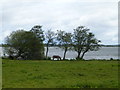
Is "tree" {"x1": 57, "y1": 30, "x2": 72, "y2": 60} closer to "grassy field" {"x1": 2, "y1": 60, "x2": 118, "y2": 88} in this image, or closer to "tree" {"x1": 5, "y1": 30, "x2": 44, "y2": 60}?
"tree" {"x1": 5, "y1": 30, "x2": 44, "y2": 60}

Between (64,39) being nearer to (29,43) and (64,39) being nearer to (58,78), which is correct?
(29,43)

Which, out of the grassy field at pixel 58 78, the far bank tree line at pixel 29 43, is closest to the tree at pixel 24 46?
the far bank tree line at pixel 29 43

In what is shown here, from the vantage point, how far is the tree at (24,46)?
35.5 m

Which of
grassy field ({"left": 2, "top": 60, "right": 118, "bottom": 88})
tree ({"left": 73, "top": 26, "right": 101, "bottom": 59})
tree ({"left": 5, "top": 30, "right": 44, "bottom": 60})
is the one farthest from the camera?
tree ({"left": 73, "top": 26, "right": 101, "bottom": 59})

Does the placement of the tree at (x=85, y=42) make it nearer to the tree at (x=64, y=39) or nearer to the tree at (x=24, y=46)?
the tree at (x=64, y=39)

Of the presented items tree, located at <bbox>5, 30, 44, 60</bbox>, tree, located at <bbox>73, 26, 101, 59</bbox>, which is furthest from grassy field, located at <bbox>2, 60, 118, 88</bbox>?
tree, located at <bbox>73, 26, 101, 59</bbox>

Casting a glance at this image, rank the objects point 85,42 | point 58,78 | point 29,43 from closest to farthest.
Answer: point 58,78, point 29,43, point 85,42

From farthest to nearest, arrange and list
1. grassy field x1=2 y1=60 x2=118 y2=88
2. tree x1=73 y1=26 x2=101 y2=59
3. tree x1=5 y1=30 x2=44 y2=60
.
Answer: tree x1=73 y1=26 x2=101 y2=59 < tree x1=5 y1=30 x2=44 y2=60 < grassy field x1=2 y1=60 x2=118 y2=88

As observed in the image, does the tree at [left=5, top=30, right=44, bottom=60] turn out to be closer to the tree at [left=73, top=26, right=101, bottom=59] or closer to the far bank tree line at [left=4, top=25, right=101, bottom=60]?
the far bank tree line at [left=4, top=25, right=101, bottom=60]

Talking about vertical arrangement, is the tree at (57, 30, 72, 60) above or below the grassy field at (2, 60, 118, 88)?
above

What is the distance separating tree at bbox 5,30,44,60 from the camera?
35.5 metres

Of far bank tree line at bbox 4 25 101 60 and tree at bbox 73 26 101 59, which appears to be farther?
tree at bbox 73 26 101 59

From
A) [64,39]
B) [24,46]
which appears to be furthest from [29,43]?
[64,39]

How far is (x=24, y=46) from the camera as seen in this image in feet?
117
